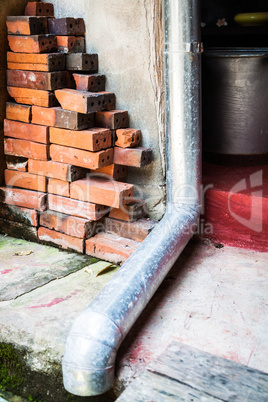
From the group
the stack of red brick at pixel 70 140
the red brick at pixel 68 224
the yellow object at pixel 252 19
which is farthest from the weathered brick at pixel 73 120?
the yellow object at pixel 252 19

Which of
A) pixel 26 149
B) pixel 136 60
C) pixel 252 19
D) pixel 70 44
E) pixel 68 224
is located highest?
pixel 252 19

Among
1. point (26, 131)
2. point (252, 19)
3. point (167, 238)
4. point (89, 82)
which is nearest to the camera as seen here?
point (167, 238)

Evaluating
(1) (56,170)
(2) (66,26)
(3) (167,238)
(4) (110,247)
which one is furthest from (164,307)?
(2) (66,26)

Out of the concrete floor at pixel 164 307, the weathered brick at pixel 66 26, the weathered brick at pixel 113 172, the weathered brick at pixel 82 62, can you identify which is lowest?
the concrete floor at pixel 164 307

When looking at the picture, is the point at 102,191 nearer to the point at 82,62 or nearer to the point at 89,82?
the point at 89,82

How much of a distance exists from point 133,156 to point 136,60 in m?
0.57

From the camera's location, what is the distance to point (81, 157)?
9.06ft

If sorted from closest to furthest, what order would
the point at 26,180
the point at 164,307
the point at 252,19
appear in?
the point at 164,307 < the point at 26,180 < the point at 252,19

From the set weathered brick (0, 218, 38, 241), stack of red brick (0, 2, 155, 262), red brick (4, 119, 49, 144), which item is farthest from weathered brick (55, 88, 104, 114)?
weathered brick (0, 218, 38, 241)

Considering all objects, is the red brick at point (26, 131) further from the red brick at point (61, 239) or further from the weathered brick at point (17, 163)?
the red brick at point (61, 239)

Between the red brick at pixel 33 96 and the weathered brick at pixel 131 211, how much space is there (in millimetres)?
771

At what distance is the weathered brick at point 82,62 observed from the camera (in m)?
2.77

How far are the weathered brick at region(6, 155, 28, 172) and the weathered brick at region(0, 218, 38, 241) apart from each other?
0.38 metres

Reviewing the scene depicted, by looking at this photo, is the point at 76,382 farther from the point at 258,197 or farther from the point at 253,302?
the point at 258,197
